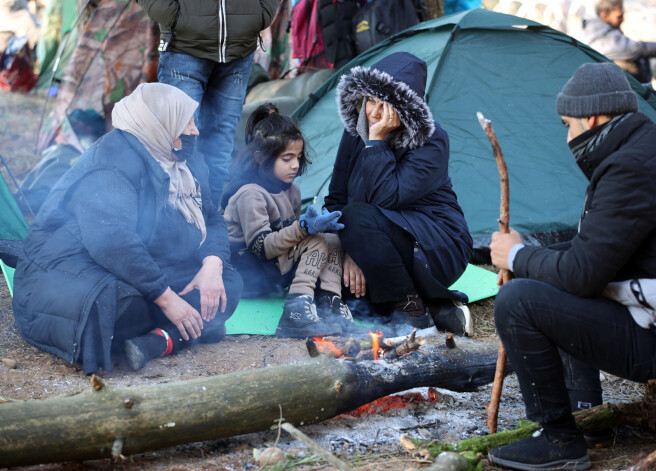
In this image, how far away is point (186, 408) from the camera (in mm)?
2201

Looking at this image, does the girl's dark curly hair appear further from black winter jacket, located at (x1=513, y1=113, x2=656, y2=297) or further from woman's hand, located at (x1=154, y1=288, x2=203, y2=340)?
black winter jacket, located at (x1=513, y1=113, x2=656, y2=297)

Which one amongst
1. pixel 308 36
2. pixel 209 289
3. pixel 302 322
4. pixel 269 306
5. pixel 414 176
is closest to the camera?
pixel 209 289

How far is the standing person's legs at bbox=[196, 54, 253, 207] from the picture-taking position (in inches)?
186

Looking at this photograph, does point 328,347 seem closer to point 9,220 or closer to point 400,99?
point 400,99

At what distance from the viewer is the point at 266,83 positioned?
7.94 meters

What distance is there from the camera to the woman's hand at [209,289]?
11.1ft

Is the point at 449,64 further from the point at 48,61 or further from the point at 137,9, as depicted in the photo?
the point at 48,61

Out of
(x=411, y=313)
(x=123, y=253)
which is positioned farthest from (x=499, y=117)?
(x=123, y=253)

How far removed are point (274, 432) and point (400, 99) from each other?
198 centimetres

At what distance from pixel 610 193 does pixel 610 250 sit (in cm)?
16

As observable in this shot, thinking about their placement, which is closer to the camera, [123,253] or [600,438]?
[600,438]

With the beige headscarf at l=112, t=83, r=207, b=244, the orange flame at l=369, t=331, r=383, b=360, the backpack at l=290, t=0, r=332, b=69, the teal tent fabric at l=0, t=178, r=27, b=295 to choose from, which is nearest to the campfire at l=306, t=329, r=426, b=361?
the orange flame at l=369, t=331, r=383, b=360

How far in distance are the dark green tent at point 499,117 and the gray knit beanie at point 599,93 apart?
273cm

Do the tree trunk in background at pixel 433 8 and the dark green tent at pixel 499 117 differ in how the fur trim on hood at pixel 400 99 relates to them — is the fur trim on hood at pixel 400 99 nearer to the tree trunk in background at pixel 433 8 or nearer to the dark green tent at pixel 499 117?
the dark green tent at pixel 499 117
